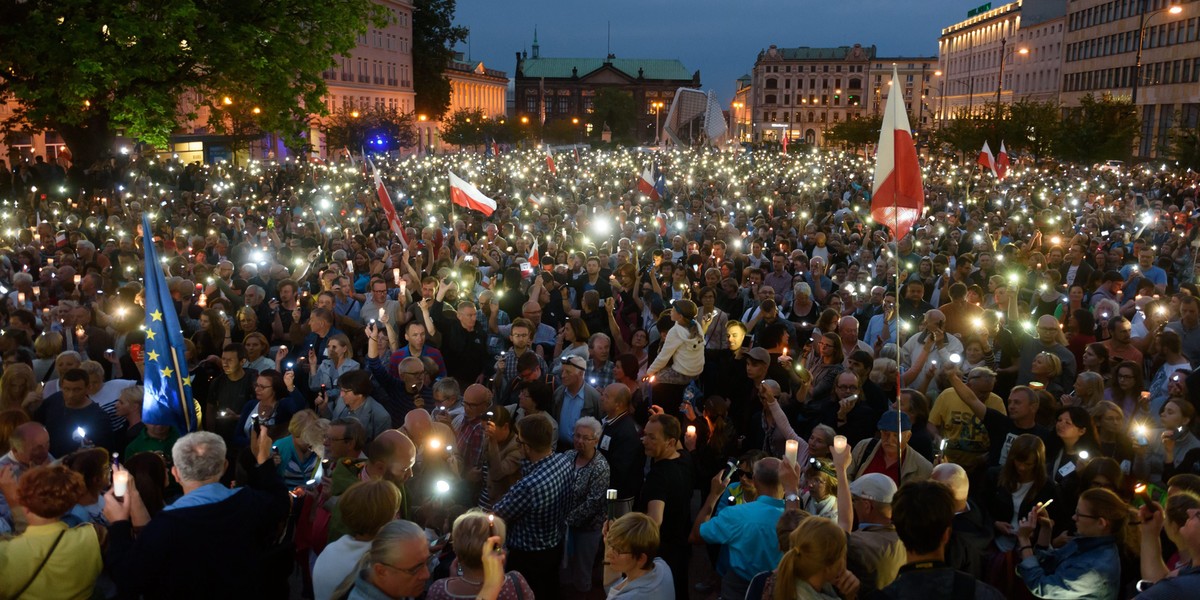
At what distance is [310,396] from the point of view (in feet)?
26.6

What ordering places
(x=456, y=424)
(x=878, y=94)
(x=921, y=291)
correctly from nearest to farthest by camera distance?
(x=456, y=424)
(x=921, y=291)
(x=878, y=94)

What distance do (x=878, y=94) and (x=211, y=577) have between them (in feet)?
532

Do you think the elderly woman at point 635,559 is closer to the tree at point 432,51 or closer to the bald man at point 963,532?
A: the bald man at point 963,532

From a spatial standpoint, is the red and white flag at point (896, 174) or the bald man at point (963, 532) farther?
the red and white flag at point (896, 174)

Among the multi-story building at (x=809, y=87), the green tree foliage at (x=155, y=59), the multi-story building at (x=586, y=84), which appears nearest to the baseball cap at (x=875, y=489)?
the green tree foliage at (x=155, y=59)

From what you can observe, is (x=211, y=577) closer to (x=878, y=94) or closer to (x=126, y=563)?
(x=126, y=563)

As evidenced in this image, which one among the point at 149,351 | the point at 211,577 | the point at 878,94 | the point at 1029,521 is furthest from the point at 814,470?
the point at 878,94

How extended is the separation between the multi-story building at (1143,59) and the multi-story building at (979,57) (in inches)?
430

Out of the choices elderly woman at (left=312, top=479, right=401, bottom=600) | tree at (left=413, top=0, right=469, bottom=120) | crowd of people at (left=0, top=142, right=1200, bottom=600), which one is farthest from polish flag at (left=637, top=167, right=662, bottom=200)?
tree at (left=413, top=0, right=469, bottom=120)

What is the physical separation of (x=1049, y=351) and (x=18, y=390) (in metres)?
7.69

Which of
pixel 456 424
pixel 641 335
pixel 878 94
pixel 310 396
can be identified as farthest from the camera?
pixel 878 94

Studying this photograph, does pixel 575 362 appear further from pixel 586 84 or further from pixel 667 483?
pixel 586 84

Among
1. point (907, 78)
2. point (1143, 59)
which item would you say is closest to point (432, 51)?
point (1143, 59)

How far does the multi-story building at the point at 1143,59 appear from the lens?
192ft
